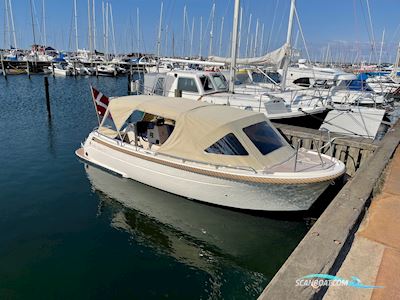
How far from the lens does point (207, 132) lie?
25.3 feet

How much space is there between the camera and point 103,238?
7434 mm

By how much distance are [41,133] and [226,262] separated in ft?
47.9

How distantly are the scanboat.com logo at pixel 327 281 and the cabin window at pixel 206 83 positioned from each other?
1291 centimetres

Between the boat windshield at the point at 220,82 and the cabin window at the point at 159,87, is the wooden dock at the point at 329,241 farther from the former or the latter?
the cabin window at the point at 159,87

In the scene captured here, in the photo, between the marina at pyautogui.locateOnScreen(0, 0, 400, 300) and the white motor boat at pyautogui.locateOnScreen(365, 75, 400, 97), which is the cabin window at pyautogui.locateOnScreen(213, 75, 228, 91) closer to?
the marina at pyautogui.locateOnScreen(0, 0, 400, 300)

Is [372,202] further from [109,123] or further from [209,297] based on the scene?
[109,123]

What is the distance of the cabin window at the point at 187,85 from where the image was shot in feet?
50.9

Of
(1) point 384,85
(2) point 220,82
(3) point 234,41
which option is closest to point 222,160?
(2) point 220,82

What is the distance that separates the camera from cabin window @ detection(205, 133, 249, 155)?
759 cm

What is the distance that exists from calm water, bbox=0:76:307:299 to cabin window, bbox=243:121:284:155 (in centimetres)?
189

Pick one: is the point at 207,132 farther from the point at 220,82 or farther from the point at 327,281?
the point at 220,82

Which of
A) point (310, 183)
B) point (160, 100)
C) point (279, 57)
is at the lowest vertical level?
point (310, 183)

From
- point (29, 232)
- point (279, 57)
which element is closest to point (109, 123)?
point (29, 232)

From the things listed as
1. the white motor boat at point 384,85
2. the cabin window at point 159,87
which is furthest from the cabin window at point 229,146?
the white motor boat at point 384,85
